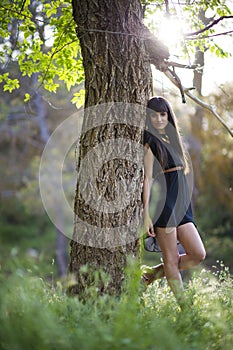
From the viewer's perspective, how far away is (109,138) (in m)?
3.10

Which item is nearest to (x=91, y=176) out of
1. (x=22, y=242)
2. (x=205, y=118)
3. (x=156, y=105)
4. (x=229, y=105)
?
(x=156, y=105)

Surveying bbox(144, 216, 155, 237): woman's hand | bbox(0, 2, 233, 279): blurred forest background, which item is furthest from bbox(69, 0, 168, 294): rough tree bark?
bbox(0, 2, 233, 279): blurred forest background

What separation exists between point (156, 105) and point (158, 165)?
39cm

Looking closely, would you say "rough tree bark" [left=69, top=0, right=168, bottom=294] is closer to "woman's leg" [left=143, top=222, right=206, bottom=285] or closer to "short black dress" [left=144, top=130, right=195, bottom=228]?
"short black dress" [left=144, top=130, right=195, bottom=228]

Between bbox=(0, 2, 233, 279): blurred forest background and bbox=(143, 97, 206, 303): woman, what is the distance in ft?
3.32

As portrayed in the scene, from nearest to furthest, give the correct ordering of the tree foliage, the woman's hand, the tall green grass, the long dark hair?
the tall green grass
the woman's hand
the long dark hair
the tree foliage

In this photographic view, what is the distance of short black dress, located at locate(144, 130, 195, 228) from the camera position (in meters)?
3.40

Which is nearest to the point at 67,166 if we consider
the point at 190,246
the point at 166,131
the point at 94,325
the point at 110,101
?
the point at 166,131

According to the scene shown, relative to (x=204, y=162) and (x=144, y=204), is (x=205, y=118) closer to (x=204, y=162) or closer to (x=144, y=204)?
(x=204, y=162)

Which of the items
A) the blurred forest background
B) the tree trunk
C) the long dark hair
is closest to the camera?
the tree trunk

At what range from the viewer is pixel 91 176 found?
3.11 metres

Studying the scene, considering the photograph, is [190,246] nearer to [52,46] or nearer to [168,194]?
[168,194]

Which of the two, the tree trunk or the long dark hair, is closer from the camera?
the tree trunk

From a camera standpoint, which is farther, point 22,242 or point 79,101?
point 22,242
